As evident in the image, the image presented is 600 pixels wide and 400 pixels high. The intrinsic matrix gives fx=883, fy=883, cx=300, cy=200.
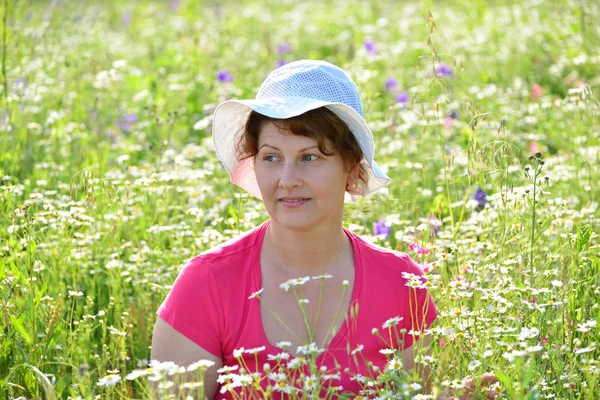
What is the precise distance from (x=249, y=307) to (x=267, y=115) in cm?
53

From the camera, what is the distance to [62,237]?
321cm

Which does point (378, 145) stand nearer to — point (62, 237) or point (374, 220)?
point (374, 220)

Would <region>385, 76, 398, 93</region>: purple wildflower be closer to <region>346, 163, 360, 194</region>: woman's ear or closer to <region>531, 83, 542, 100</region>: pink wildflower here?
<region>531, 83, 542, 100</region>: pink wildflower

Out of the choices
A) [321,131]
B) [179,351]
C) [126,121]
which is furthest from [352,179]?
[126,121]

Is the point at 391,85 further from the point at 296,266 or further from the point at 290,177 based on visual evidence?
the point at 290,177

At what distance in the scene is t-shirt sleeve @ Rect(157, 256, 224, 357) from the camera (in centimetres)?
240

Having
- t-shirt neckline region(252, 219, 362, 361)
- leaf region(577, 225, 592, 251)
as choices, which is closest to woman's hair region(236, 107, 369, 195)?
t-shirt neckline region(252, 219, 362, 361)

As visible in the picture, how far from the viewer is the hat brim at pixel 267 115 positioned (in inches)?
91.5

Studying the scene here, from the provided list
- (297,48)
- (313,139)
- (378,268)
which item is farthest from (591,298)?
(297,48)

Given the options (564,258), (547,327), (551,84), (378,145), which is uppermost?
(551,84)

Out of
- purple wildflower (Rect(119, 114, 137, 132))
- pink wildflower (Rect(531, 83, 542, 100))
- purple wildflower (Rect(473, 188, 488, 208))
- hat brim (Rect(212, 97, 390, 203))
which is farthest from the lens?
pink wildflower (Rect(531, 83, 542, 100))

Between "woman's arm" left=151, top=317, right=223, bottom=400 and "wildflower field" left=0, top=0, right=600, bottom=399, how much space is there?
0.51 ft

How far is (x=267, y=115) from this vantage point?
2.33 m

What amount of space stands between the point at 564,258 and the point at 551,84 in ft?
12.5
